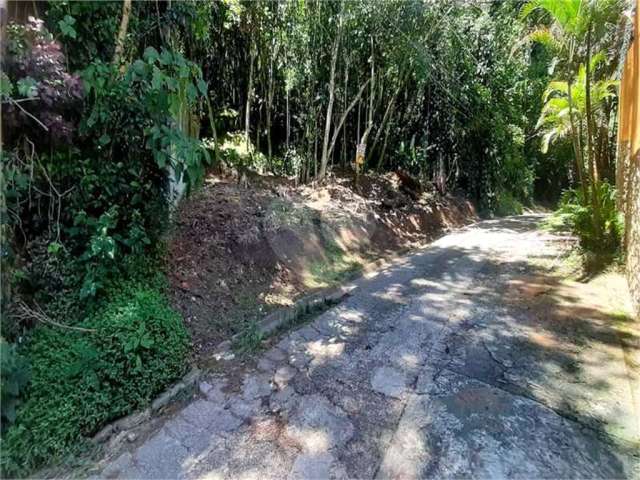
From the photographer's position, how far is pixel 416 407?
237 centimetres

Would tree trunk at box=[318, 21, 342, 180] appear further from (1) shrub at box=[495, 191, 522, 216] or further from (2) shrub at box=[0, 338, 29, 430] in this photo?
(1) shrub at box=[495, 191, 522, 216]

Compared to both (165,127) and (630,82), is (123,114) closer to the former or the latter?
(165,127)

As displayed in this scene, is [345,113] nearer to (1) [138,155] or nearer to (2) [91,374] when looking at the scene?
(1) [138,155]

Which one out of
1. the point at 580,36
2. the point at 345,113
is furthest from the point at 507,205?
the point at 580,36

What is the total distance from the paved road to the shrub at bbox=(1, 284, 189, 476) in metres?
0.28

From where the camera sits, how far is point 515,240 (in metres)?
6.81

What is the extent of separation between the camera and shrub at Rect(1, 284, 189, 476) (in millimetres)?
1934

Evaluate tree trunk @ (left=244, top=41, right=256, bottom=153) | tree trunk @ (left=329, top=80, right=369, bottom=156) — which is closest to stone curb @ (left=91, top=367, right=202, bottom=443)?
tree trunk @ (left=244, top=41, right=256, bottom=153)

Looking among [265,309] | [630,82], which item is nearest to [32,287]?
[265,309]

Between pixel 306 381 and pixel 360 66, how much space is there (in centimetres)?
637

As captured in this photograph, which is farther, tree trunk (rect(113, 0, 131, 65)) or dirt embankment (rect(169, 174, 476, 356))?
dirt embankment (rect(169, 174, 476, 356))

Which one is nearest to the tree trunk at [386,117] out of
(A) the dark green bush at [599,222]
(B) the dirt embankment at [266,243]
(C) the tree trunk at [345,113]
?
(C) the tree trunk at [345,113]

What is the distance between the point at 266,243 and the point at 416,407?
9.02 ft

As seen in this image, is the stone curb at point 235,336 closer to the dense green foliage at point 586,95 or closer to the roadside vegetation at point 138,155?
the roadside vegetation at point 138,155
